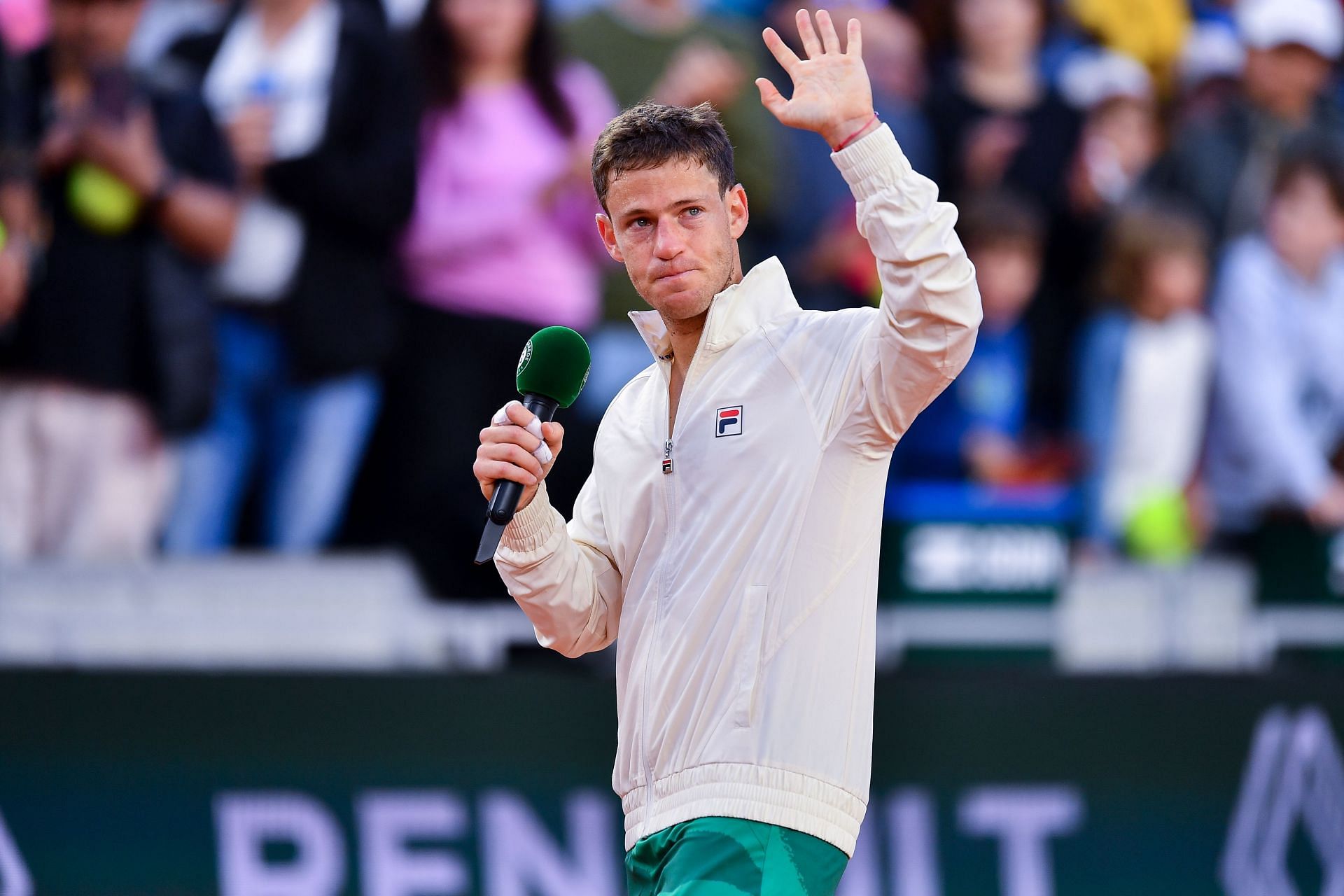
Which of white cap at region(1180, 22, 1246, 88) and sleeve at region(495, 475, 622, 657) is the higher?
white cap at region(1180, 22, 1246, 88)

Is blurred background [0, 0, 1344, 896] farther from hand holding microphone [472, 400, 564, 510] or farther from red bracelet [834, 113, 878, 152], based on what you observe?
red bracelet [834, 113, 878, 152]

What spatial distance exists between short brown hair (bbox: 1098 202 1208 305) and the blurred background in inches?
0.8

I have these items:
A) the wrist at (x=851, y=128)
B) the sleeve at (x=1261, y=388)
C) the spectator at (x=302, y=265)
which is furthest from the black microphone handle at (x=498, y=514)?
the sleeve at (x=1261, y=388)

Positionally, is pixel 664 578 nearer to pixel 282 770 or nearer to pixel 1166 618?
pixel 282 770

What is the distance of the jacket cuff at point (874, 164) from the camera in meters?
3.10

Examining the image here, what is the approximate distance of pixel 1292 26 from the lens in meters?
8.70

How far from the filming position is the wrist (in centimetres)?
314

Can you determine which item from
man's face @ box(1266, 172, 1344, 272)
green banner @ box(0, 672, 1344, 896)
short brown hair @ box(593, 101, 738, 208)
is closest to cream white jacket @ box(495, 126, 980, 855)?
short brown hair @ box(593, 101, 738, 208)

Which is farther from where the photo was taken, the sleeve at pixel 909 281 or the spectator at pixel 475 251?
the spectator at pixel 475 251

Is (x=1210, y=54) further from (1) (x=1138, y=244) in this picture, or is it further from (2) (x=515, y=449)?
(2) (x=515, y=449)

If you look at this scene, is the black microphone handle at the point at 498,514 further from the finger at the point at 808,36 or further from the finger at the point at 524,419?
the finger at the point at 808,36

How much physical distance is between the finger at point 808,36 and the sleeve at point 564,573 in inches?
38.2

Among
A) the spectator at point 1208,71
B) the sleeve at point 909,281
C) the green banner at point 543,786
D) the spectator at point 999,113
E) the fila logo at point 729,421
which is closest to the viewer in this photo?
the sleeve at point 909,281

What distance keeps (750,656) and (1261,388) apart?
17.6ft
